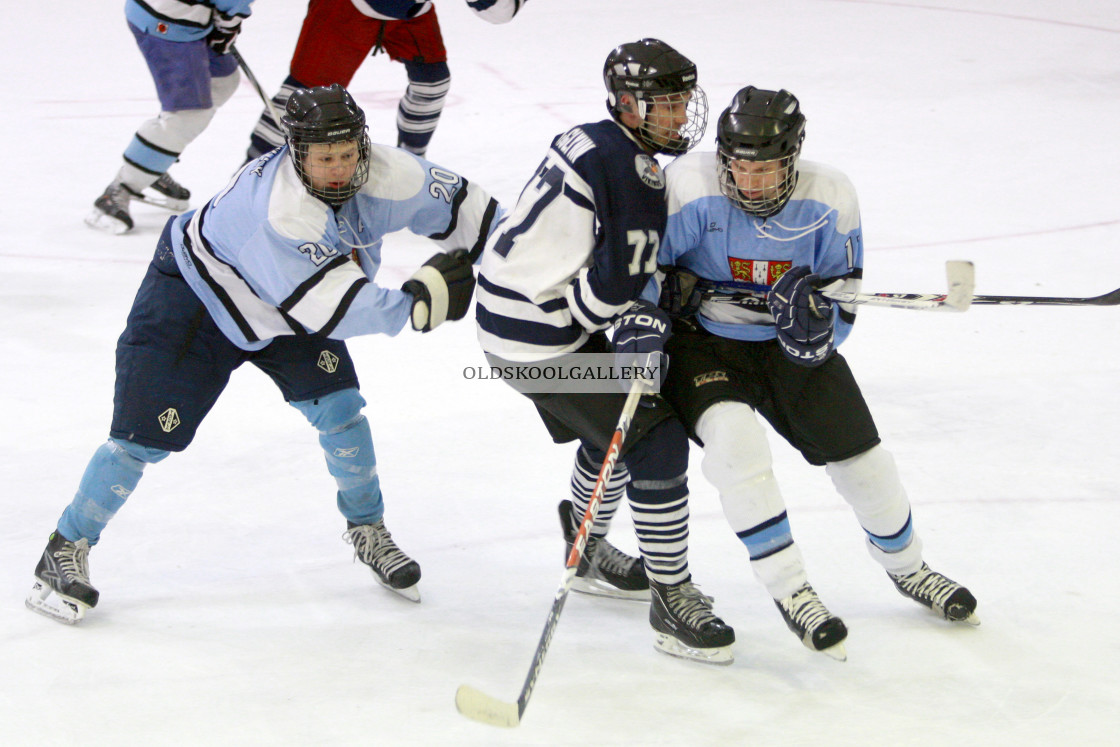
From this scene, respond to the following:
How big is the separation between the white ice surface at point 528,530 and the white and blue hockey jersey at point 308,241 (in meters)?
0.56

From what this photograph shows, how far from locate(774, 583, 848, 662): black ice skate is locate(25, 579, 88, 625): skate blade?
122cm


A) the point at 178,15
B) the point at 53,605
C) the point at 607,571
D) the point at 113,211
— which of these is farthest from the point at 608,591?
the point at 113,211

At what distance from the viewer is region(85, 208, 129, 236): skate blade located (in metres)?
4.35

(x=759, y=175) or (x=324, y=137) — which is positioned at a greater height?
(x=759, y=175)

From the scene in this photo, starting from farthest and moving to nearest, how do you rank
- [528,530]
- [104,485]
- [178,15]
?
1. [178,15]
2. [528,530]
3. [104,485]

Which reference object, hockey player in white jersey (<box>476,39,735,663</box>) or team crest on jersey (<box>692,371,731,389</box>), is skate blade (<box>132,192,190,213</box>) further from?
team crest on jersey (<box>692,371,731,389</box>)

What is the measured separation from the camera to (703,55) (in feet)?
22.0

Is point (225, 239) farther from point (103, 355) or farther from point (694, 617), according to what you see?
point (103, 355)

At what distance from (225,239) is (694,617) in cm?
100

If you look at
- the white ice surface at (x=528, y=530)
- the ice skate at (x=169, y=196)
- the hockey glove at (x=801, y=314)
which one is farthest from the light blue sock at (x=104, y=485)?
the ice skate at (x=169, y=196)

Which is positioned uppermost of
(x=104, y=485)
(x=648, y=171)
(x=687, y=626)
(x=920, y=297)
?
(x=648, y=171)

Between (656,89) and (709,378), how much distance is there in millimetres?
470

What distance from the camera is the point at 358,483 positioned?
232 cm

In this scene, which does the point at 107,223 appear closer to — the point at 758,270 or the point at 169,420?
the point at 169,420
